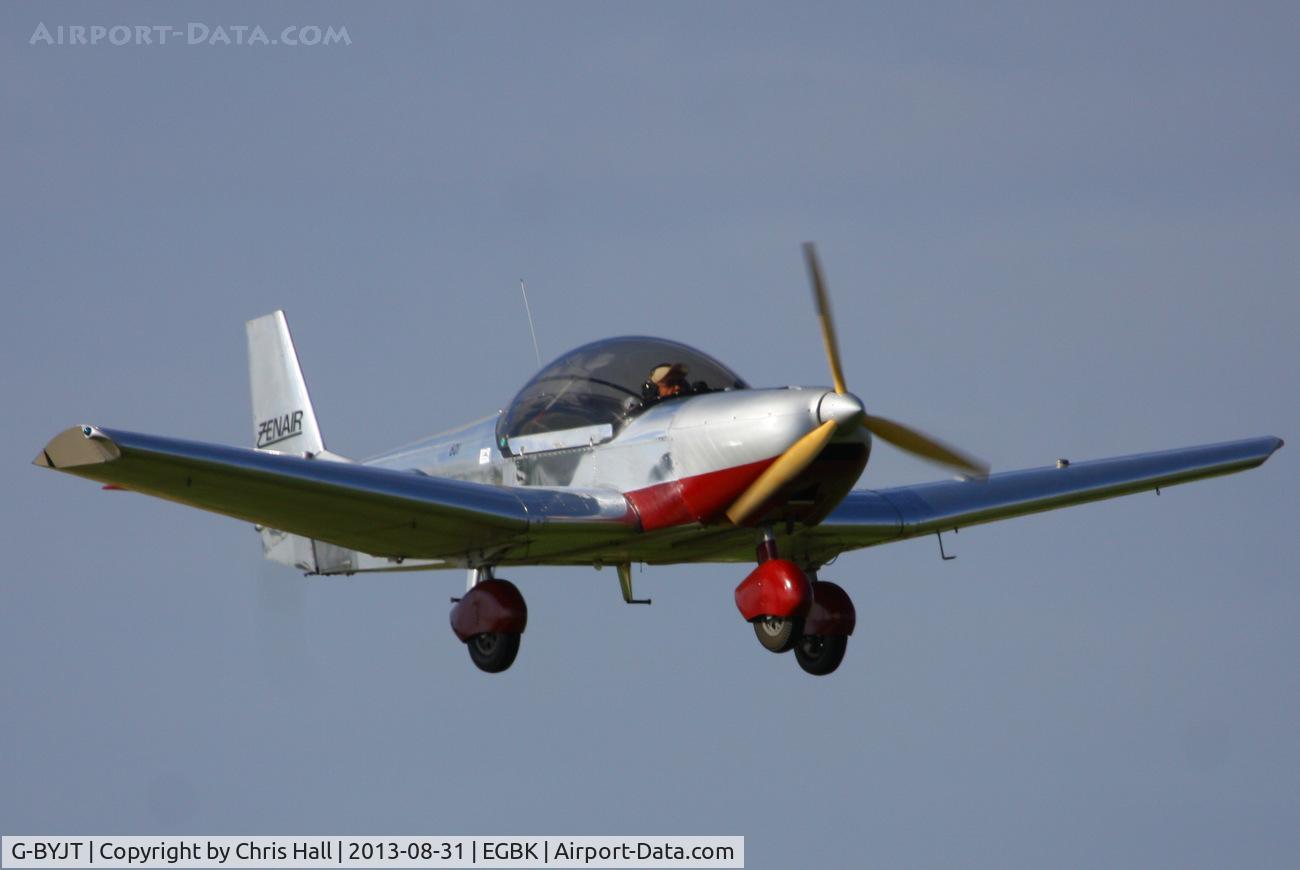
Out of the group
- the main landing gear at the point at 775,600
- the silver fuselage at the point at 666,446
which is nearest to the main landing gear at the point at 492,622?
the silver fuselage at the point at 666,446

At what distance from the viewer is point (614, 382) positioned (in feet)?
76.5

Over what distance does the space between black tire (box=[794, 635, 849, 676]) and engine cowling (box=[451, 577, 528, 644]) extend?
11.2 feet

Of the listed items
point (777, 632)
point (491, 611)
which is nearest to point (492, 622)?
point (491, 611)

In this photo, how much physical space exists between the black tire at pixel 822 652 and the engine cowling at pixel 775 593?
270cm

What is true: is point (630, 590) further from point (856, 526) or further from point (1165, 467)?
point (1165, 467)

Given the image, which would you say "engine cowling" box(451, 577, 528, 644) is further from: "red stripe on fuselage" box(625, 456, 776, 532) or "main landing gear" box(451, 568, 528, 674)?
"red stripe on fuselage" box(625, 456, 776, 532)

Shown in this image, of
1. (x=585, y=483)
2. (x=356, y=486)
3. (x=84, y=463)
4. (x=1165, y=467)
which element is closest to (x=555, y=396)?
(x=585, y=483)

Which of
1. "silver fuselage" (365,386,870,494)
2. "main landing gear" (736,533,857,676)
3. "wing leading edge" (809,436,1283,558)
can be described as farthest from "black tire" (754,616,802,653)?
"wing leading edge" (809,436,1283,558)

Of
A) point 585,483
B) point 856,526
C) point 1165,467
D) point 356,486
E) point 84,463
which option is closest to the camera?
point 84,463

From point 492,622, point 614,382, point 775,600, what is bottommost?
point 775,600

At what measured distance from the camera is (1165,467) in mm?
28906

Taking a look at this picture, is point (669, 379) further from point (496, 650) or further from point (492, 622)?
point (496, 650)

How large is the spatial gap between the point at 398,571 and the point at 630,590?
290 centimetres

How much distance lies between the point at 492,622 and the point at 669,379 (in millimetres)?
3163
